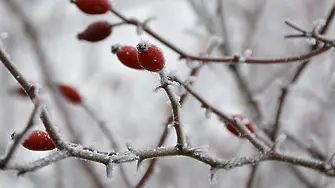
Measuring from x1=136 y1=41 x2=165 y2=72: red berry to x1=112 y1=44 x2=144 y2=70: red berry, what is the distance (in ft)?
0.53

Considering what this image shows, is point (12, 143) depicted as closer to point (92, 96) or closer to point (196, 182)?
point (196, 182)

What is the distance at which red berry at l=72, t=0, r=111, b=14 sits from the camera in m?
1.68

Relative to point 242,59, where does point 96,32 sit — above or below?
below

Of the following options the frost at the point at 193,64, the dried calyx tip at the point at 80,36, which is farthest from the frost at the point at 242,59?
the dried calyx tip at the point at 80,36

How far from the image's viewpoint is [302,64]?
1908mm

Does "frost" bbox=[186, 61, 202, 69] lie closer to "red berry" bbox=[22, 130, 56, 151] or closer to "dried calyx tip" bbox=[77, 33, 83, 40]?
"dried calyx tip" bbox=[77, 33, 83, 40]

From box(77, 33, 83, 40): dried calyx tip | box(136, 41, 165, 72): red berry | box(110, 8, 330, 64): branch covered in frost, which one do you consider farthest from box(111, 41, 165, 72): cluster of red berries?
box(77, 33, 83, 40): dried calyx tip

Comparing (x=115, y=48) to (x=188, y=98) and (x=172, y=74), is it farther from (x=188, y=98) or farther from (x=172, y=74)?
(x=188, y=98)

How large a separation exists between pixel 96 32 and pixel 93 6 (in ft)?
0.30

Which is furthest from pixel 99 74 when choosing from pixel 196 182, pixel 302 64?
pixel 302 64

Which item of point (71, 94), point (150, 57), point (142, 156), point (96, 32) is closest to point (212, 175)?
point (142, 156)

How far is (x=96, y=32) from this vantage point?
5.67 feet

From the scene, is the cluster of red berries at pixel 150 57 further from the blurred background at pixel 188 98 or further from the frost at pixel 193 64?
the frost at pixel 193 64

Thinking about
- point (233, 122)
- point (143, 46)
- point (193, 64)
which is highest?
point (193, 64)
